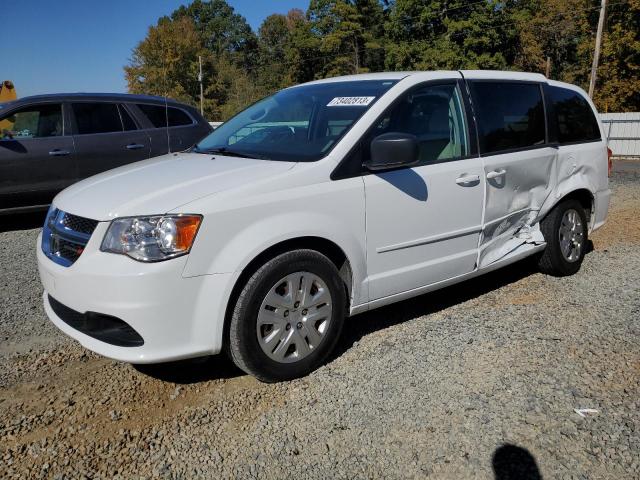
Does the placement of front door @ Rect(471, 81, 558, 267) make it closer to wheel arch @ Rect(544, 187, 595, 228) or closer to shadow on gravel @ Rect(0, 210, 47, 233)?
wheel arch @ Rect(544, 187, 595, 228)

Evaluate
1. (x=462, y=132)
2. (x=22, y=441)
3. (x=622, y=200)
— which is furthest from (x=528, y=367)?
(x=622, y=200)

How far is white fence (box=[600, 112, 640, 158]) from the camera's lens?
21.6 meters

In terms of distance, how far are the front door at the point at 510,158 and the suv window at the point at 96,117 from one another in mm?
5423

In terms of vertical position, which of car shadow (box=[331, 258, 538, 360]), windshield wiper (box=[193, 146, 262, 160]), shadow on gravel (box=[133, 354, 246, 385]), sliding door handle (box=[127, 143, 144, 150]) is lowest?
car shadow (box=[331, 258, 538, 360])

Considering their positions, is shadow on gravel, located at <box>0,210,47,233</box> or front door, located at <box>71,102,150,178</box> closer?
front door, located at <box>71,102,150,178</box>

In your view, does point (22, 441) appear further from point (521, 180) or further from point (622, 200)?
point (622, 200)

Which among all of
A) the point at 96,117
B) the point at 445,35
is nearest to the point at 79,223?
the point at 96,117

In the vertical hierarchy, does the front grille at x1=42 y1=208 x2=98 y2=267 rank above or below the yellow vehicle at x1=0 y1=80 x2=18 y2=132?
below

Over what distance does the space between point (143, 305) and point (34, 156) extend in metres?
5.39

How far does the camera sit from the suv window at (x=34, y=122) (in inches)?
281

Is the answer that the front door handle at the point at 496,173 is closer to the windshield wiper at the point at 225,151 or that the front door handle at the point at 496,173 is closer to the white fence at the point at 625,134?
the windshield wiper at the point at 225,151

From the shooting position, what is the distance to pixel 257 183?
3045mm

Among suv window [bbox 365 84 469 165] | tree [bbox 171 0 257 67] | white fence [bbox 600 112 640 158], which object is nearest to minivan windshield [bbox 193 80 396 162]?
suv window [bbox 365 84 469 165]

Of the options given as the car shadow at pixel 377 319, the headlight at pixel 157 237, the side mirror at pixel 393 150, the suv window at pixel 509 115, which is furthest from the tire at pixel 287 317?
the suv window at pixel 509 115
